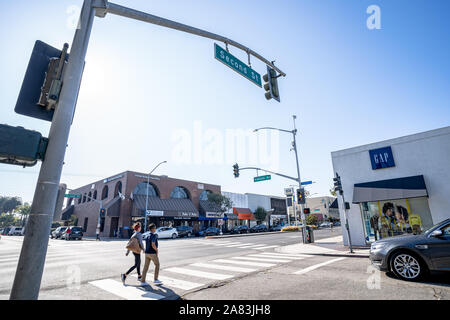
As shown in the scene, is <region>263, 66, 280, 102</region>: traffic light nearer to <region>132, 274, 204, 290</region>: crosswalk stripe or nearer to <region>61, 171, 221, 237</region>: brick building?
<region>132, 274, 204, 290</region>: crosswalk stripe

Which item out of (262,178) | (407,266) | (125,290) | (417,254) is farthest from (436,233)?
(262,178)

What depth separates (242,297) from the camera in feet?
16.9

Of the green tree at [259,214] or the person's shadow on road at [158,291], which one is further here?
the green tree at [259,214]

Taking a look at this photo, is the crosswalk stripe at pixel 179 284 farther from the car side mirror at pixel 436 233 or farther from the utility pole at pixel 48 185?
the car side mirror at pixel 436 233

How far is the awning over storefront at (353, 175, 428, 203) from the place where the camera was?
12852 mm

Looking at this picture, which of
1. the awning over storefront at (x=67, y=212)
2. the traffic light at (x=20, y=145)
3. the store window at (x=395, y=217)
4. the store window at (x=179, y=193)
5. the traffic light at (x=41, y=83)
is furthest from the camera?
the awning over storefront at (x=67, y=212)

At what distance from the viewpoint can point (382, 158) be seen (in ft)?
47.9

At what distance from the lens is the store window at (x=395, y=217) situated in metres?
13.2

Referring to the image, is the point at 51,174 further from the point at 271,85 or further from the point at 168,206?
the point at 168,206

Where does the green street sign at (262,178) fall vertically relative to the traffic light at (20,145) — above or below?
above

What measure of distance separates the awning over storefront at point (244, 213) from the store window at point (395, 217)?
36600mm

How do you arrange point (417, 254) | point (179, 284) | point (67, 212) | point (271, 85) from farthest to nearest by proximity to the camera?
point (67, 212)
point (271, 85)
point (179, 284)
point (417, 254)

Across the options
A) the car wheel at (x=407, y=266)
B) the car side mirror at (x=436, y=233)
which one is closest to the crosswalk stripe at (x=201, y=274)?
the car wheel at (x=407, y=266)

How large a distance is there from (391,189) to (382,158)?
2.06 meters
